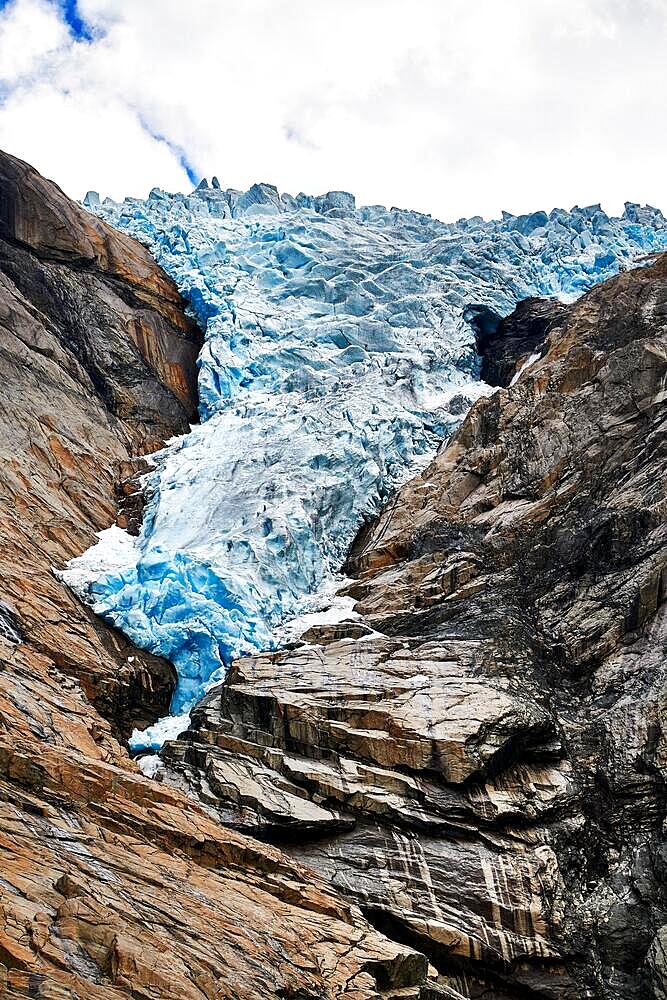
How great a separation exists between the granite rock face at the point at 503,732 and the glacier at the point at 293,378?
283 cm

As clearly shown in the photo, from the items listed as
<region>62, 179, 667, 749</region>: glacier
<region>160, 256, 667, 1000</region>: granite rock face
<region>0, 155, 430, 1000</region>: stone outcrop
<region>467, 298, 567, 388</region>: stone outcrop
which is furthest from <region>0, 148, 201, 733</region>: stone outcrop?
<region>467, 298, 567, 388</region>: stone outcrop

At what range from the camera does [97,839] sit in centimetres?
734

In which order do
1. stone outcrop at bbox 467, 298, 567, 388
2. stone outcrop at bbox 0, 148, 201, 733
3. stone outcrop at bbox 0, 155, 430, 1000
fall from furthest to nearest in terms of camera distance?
stone outcrop at bbox 467, 298, 567, 388
stone outcrop at bbox 0, 148, 201, 733
stone outcrop at bbox 0, 155, 430, 1000

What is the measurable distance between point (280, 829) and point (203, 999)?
3.84 m

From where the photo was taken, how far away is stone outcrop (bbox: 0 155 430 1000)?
5828 millimetres

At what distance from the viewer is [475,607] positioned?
528 inches

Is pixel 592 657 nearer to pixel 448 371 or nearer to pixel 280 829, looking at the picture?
pixel 280 829

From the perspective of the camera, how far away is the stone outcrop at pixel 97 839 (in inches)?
229

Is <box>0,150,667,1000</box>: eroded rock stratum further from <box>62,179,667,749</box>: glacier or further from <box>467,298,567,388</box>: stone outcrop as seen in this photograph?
<box>467,298,567,388</box>: stone outcrop

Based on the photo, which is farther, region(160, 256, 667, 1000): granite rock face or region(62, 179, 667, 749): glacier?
region(62, 179, 667, 749): glacier

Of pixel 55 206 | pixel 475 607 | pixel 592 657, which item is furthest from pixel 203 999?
pixel 55 206

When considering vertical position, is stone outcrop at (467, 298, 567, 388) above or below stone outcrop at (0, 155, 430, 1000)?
above

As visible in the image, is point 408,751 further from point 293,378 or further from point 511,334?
point 511,334

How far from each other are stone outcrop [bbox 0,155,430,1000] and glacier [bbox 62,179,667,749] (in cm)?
110
